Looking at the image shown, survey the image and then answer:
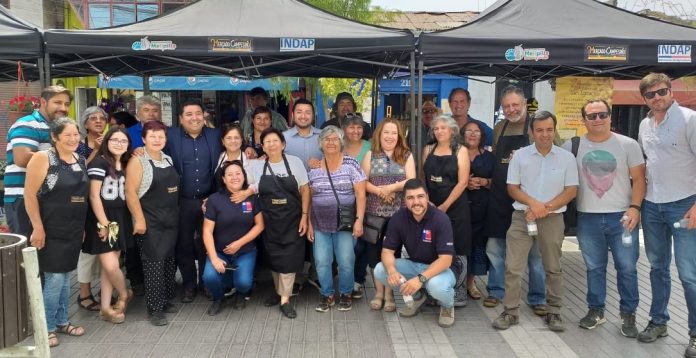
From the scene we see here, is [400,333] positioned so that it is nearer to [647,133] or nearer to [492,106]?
[647,133]

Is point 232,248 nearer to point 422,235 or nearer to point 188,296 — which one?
point 188,296

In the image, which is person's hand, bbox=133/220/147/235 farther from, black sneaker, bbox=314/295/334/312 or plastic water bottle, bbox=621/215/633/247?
plastic water bottle, bbox=621/215/633/247

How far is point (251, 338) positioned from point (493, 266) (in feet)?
7.31

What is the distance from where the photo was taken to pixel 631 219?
13.5ft

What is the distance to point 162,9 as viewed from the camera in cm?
1631

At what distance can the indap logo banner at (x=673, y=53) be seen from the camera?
16.3 feet

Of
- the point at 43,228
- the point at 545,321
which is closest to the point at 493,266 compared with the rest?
the point at 545,321

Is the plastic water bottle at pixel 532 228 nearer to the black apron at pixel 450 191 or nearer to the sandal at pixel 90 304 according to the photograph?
the black apron at pixel 450 191

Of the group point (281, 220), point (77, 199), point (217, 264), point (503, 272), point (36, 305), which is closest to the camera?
point (36, 305)

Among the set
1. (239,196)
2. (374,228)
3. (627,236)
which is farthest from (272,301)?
(627,236)

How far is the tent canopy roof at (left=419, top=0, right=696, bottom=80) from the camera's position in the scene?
4887mm

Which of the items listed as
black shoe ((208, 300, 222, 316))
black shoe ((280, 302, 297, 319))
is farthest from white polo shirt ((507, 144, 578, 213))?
black shoe ((208, 300, 222, 316))

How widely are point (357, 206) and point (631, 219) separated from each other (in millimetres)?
2100

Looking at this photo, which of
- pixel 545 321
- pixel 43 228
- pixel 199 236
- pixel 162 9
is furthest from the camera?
pixel 162 9
